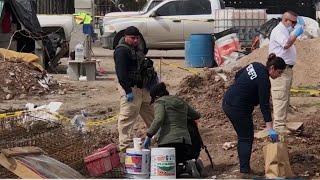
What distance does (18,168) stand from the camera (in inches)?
295

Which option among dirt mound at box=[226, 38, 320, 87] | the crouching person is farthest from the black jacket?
dirt mound at box=[226, 38, 320, 87]

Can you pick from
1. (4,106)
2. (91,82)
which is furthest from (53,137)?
(91,82)

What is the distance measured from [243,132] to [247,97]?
40cm

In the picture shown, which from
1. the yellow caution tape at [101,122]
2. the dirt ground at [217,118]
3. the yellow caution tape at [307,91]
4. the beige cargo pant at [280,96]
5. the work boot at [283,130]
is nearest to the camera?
the dirt ground at [217,118]

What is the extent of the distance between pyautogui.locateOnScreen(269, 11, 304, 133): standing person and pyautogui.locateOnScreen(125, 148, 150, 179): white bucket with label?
2402 millimetres

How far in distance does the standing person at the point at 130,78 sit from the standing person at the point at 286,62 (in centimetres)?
176

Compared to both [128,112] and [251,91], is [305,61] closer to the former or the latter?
[128,112]

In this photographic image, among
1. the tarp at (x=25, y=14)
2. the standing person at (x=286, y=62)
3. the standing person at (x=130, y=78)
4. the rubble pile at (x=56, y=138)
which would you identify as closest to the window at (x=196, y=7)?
the tarp at (x=25, y=14)

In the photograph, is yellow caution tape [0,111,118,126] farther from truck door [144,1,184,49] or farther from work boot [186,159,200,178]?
truck door [144,1,184,49]

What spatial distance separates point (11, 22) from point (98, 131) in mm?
9053

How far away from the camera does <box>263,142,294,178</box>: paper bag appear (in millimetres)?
7750

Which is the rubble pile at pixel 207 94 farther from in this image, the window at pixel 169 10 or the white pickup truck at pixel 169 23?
the window at pixel 169 10

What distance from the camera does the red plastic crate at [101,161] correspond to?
8.15 m

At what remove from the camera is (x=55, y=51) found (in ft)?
61.2
